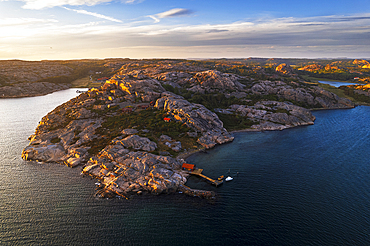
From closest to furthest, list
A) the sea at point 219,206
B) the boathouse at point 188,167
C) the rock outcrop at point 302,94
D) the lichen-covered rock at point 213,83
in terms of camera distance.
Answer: the sea at point 219,206, the boathouse at point 188,167, the rock outcrop at point 302,94, the lichen-covered rock at point 213,83

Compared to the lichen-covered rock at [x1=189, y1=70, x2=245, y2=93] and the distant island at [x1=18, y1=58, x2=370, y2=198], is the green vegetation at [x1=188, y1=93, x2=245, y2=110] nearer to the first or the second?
the distant island at [x1=18, y1=58, x2=370, y2=198]

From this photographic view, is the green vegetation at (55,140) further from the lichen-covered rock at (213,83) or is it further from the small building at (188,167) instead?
the lichen-covered rock at (213,83)

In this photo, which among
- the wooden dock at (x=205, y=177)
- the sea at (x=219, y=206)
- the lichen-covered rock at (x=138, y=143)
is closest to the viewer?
the sea at (x=219, y=206)

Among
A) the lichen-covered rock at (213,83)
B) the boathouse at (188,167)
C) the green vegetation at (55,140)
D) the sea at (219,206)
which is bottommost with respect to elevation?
the sea at (219,206)

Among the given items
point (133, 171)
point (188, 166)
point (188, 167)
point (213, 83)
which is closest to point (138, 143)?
point (133, 171)

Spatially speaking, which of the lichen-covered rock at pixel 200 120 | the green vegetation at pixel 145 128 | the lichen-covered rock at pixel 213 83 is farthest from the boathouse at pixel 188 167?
the lichen-covered rock at pixel 213 83

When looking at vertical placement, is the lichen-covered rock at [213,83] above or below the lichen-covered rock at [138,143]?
above

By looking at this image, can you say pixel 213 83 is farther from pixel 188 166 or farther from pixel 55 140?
pixel 55 140

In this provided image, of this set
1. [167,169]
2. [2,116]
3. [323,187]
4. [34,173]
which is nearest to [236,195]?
[167,169]

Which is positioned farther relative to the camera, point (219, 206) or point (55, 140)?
point (55, 140)
